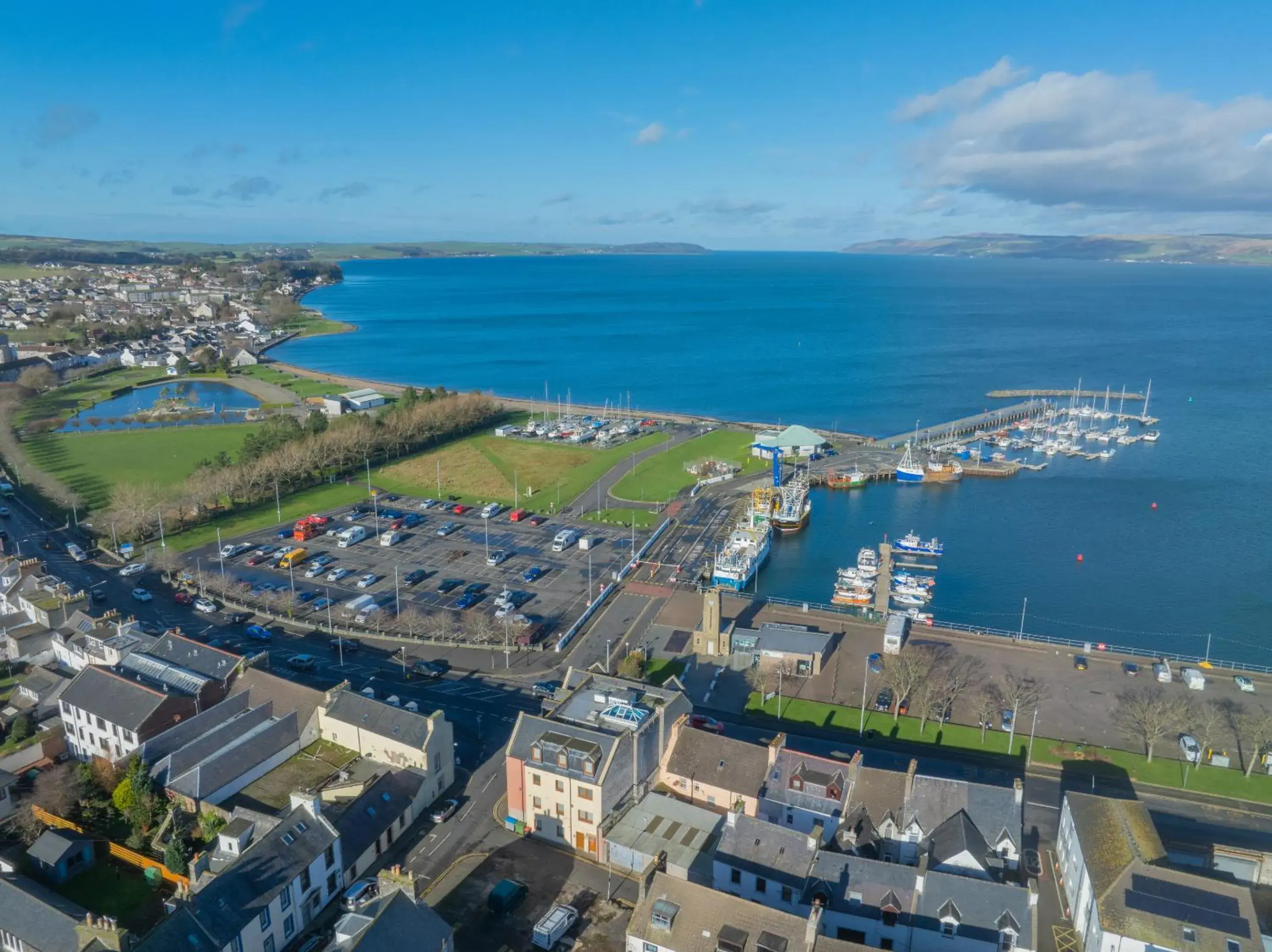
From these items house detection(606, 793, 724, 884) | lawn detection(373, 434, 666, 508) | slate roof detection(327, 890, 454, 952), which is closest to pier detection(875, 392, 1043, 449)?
lawn detection(373, 434, 666, 508)

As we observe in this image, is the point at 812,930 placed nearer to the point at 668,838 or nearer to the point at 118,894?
the point at 668,838

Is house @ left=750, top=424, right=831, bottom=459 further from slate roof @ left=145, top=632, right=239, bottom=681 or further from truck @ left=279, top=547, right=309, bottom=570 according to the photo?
slate roof @ left=145, top=632, right=239, bottom=681

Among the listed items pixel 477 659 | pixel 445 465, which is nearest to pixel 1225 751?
pixel 477 659

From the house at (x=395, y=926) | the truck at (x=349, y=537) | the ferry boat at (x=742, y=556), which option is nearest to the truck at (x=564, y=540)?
the ferry boat at (x=742, y=556)

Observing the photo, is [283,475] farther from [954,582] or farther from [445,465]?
[954,582]

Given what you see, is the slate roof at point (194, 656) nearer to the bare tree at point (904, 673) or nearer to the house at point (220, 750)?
the house at point (220, 750)

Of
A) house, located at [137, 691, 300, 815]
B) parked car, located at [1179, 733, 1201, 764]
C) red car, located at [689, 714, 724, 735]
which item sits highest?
house, located at [137, 691, 300, 815]
